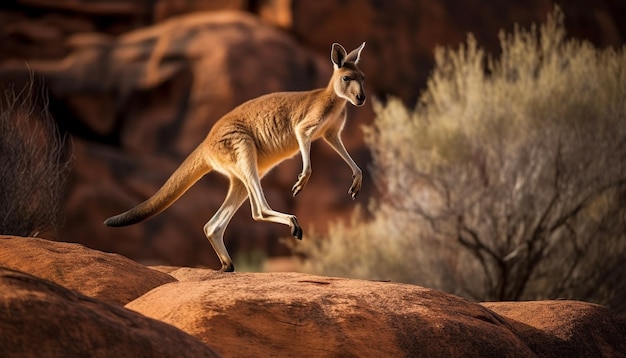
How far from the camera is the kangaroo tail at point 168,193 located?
679cm

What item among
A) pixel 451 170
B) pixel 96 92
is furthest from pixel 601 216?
pixel 96 92

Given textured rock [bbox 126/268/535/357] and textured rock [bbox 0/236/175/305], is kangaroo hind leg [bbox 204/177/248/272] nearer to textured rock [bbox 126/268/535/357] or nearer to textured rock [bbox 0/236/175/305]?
textured rock [bbox 0/236/175/305]

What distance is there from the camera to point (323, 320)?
481 cm

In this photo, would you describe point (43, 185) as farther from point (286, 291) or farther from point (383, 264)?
point (383, 264)

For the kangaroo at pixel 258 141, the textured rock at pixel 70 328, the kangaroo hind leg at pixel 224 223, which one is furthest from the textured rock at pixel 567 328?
the textured rock at pixel 70 328

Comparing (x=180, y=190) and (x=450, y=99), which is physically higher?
(x=450, y=99)

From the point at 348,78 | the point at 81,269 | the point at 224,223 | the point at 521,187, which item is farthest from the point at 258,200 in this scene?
the point at 521,187

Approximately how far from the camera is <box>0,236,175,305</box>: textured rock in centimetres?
527

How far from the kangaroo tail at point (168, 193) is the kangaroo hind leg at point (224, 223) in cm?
26

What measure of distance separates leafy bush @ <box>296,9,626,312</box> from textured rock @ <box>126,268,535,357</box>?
590 cm

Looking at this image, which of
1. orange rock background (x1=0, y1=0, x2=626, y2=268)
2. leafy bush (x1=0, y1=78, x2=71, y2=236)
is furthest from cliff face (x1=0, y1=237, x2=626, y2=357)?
orange rock background (x1=0, y1=0, x2=626, y2=268)

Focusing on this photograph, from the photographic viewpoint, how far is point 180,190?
696 centimetres

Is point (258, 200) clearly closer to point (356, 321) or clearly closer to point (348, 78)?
point (348, 78)

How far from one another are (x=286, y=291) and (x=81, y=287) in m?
1.12
